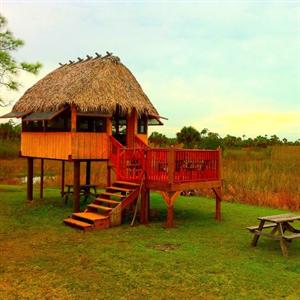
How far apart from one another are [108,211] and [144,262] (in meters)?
4.40

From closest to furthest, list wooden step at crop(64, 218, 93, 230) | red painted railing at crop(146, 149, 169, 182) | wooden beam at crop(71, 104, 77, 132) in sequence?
wooden step at crop(64, 218, 93, 230) → red painted railing at crop(146, 149, 169, 182) → wooden beam at crop(71, 104, 77, 132)

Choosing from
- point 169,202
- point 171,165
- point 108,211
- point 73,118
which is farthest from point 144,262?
point 73,118

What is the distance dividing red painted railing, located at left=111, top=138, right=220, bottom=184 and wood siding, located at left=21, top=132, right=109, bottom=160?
0.72 metres

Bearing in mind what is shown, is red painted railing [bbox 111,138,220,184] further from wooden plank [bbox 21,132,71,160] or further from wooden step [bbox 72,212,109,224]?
wooden plank [bbox 21,132,71,160]

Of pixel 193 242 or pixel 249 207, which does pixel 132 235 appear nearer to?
pixel 193 242

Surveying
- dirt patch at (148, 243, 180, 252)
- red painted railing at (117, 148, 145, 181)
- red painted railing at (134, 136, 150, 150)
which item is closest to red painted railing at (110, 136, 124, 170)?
red painted railing at (117, 148, 145, 181)

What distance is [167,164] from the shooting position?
538 inches

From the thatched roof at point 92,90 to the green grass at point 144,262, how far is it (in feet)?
13.3

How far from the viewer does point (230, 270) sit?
9.09 m

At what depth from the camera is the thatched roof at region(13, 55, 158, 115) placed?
613 inches

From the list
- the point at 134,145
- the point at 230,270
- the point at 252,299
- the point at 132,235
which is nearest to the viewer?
the point at 252,299

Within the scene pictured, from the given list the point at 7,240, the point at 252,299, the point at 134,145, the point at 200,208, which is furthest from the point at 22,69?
the point at 252,299

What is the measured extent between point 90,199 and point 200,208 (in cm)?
497

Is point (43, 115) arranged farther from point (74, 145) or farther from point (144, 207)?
point (144, 207)
